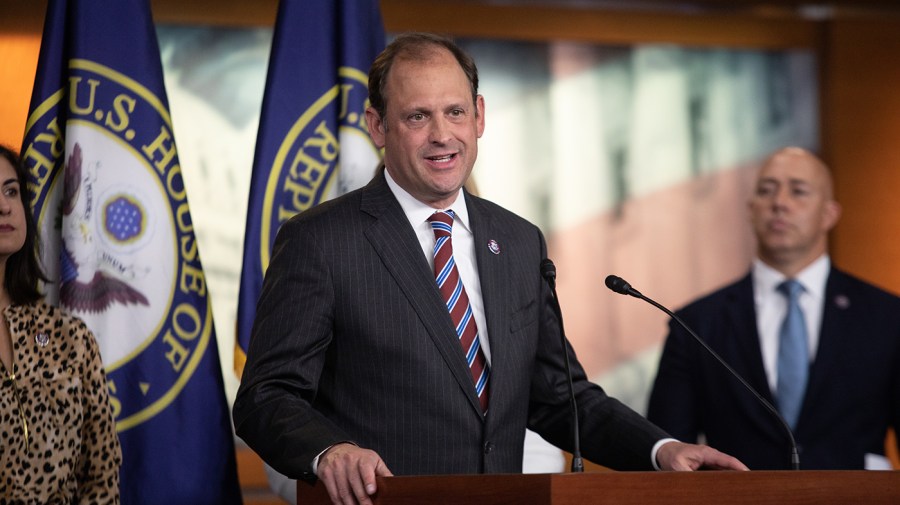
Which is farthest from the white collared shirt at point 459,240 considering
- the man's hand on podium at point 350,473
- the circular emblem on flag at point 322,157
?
the circular emblem on flag at point 322,157

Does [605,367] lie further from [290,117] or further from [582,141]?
[290,117]

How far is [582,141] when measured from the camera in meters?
5.20

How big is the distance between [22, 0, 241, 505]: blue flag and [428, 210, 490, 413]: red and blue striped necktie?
1266mm

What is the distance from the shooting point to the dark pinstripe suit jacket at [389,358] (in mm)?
2277

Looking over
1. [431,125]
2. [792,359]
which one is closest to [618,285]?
[431,125]

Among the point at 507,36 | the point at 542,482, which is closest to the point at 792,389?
the point at 507,36

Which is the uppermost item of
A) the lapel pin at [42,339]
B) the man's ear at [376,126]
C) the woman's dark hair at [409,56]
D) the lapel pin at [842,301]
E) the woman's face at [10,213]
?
the woman's dark hair at [409,56]

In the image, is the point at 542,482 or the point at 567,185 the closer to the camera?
the point at 542,482

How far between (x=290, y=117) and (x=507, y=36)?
177cm

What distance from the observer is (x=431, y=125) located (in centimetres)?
247

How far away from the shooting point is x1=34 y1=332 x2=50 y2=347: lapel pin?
9.89 ft

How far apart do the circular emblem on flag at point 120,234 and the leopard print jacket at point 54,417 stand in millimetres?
248

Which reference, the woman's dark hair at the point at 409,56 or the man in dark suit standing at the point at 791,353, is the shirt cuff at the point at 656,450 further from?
the man in dark suit standing at the point at 791,353

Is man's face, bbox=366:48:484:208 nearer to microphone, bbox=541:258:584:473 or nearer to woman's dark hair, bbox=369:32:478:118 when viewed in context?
woman's dark hair, bbox=369:32:478:118
